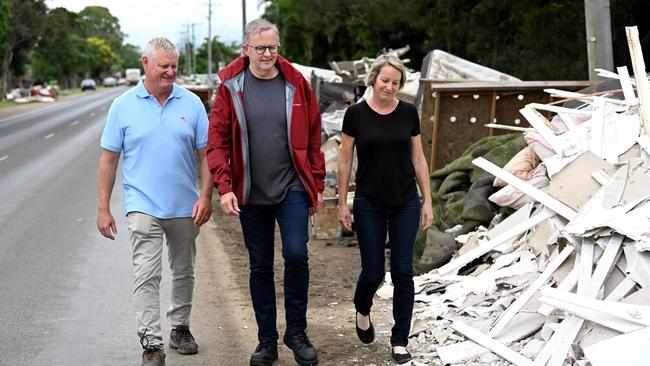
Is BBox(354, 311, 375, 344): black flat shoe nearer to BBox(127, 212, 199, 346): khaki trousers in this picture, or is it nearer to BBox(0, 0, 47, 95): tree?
BBox(127, 212, 199, 346): khaki trousers

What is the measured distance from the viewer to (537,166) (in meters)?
8.89

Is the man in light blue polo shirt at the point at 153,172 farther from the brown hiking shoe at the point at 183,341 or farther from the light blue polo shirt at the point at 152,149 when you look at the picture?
the brown hiking shoe at the point at 183,341

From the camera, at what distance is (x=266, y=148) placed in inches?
233

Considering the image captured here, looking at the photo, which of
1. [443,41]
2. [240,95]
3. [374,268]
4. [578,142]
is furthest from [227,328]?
[443,41]

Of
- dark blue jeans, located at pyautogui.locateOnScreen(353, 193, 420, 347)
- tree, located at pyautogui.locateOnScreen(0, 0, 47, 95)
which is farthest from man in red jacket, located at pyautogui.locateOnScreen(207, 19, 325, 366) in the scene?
tree, located at pyautogui.locateOnScreen(0, 0, 47, 95)

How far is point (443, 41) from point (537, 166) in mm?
25000

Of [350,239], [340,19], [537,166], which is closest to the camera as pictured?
[537,166]

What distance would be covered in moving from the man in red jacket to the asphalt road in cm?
130

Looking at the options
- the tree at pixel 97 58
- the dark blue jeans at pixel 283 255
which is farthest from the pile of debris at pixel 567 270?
the tree at pixel 97 58

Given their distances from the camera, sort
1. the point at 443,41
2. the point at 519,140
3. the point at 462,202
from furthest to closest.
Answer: the point at 443,41, the point at 519,140, the point at 462,202

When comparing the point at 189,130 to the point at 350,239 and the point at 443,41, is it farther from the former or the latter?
the point at 443,41

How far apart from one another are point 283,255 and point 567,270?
171cm

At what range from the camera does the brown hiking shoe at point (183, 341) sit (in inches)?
259

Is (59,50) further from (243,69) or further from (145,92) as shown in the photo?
(243,69)
